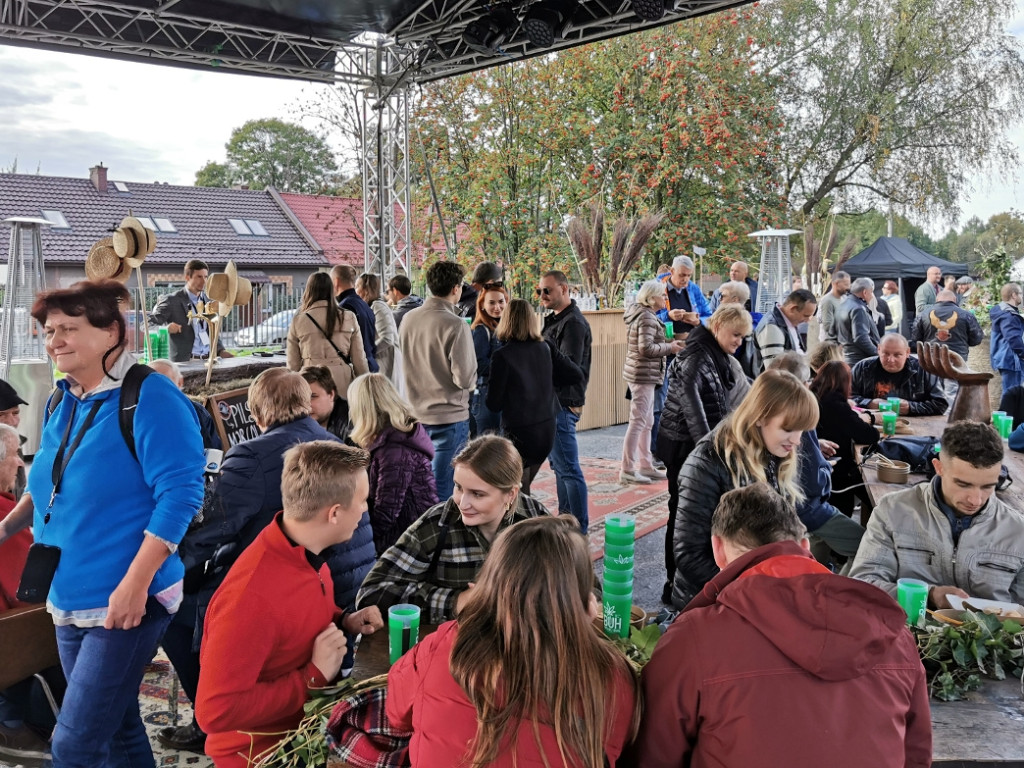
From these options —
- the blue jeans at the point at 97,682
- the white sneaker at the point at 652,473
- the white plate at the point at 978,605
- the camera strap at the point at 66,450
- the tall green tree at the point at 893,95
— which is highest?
the tall green tree at the point at 893,95

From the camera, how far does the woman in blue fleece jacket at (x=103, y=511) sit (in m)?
2.14

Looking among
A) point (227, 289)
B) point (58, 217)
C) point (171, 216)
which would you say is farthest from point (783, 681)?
point (171, 216)

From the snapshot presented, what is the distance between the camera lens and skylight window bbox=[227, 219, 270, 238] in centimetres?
2413

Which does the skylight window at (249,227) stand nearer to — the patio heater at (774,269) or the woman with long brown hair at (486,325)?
the patio heater at (774,269)

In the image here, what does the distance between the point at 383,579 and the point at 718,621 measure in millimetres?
1200

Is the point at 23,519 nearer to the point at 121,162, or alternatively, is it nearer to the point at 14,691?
the point at 14,691

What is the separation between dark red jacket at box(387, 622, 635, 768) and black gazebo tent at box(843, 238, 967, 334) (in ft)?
49.7

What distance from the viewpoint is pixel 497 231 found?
14039 millimetres

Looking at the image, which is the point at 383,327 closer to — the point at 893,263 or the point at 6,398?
the point at 6,398

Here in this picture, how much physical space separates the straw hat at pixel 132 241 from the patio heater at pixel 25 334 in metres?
2.56

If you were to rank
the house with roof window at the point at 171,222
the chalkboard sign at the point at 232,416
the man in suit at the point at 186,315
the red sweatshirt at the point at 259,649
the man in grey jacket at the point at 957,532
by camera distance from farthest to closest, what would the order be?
the house with roof window at the point at 171,222 < the man in suit at the point at 186,315 < the chalkboard sign at the point at 232,416 < the man in grey jacket at the point at 957,532 < the red sweatshirt at the point at 259,649

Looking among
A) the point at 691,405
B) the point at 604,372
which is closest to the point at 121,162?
the point at 604,372

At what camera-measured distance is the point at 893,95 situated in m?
18.6

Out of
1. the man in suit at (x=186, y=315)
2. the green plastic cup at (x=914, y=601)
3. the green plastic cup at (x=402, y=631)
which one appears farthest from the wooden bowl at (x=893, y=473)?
the man in suit at (x=186, y=315)
